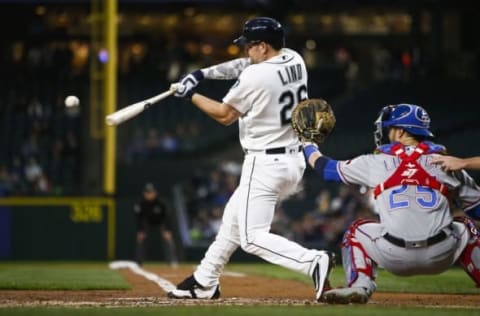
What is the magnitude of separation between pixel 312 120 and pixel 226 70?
4.22 ft

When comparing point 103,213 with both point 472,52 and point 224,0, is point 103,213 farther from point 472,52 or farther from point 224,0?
point 472,52

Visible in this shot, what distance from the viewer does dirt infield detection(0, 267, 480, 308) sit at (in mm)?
8406

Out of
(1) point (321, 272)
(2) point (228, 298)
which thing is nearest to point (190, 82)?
(2) point (228, 298)

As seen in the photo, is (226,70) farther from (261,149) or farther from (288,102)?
(261,149)

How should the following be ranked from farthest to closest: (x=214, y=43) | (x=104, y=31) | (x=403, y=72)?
(x=214, y=43) → (x=403, y=72) → (x=104, y=31)

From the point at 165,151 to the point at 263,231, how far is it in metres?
18.6

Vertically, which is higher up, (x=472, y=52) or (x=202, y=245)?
(x=472, y=52)

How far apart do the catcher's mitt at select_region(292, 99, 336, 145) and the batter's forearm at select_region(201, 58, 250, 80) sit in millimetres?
1082

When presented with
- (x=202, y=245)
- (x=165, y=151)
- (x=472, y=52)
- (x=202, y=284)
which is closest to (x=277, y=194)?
(x=202, y=284)

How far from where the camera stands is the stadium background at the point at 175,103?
2295 centimetres

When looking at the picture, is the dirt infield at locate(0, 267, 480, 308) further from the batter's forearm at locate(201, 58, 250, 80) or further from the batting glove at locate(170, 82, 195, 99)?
the batter's forearm at locate(201, 58, 250, 80)

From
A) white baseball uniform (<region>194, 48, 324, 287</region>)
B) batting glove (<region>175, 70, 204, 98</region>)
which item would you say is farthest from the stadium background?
white baseball uniform (<region>194, 48, 324, 287</region>)

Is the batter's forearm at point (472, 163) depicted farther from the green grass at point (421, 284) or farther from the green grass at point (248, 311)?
the green grass at point (421, 284)

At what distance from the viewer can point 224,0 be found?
28094 millimetres
